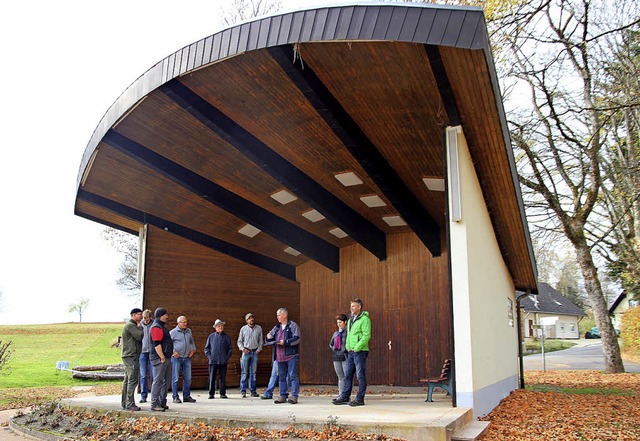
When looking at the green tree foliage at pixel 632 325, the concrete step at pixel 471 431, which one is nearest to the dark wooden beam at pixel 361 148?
the concrete step at pixel 471 431

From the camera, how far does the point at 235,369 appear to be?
12.6 m

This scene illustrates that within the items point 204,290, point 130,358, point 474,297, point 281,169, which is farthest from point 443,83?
point 204,290

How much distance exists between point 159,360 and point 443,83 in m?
4.95

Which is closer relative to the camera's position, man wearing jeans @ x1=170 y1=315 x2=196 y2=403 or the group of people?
the group of people

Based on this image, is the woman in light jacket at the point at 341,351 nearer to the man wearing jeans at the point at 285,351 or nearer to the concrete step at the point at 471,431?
the man wearing jeans at the point at 285,351

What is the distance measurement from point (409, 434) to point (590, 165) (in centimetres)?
1471

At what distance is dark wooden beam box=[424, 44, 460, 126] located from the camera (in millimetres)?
5945

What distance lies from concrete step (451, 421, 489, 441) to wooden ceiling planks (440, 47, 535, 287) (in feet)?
11.6

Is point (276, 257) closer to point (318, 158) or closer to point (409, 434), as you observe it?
point (318, 158)

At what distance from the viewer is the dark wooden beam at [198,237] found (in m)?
11.3

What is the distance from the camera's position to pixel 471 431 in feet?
20.1

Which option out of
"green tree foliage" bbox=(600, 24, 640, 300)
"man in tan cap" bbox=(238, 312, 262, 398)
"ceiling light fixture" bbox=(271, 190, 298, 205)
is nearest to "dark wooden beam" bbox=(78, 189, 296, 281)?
"ceiling light fixture" bbox=(271, 190, 298, 205)

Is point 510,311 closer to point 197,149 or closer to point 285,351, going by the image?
point 285,351

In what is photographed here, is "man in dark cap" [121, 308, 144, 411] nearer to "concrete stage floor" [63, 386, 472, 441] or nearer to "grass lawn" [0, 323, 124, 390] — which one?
"concrete stage floor" [63, 386, 472, 441]
